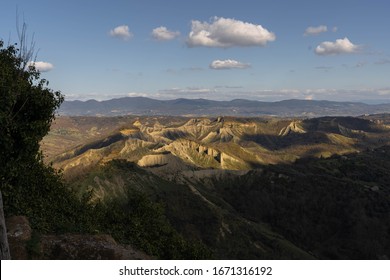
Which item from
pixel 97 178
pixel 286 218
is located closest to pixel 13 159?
pixel 97 178

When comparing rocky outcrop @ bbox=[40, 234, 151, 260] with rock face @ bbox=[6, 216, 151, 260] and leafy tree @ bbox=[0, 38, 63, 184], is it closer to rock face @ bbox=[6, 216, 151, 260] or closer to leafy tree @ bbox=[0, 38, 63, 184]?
rock face @ bbox=[6, 216, 151, 260]

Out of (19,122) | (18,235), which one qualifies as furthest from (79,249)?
(19,122)

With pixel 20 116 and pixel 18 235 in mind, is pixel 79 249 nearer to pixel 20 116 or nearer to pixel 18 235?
pixel 18 235

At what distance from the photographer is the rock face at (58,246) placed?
24000 millimetres

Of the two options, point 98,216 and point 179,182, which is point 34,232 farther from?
point 179,182

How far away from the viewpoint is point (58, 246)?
25.4 m

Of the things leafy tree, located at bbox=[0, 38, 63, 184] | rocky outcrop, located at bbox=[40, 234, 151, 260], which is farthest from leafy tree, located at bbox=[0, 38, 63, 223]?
rocky outcrop, located at bbox=[40, 234, 151, 260]

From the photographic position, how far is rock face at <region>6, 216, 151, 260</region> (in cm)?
2400

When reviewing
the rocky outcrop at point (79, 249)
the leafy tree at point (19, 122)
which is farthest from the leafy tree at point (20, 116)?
the rocky outcrop at point (79, 249)

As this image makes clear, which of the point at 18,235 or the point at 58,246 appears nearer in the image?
the point at 18,235

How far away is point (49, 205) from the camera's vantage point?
34.0 m

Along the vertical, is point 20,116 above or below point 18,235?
above

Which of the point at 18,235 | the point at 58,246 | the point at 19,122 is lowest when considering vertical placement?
the point at 58,246

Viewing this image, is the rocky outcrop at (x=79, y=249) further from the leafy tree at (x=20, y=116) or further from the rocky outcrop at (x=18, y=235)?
the leafy tree at (x=20, y=116)
